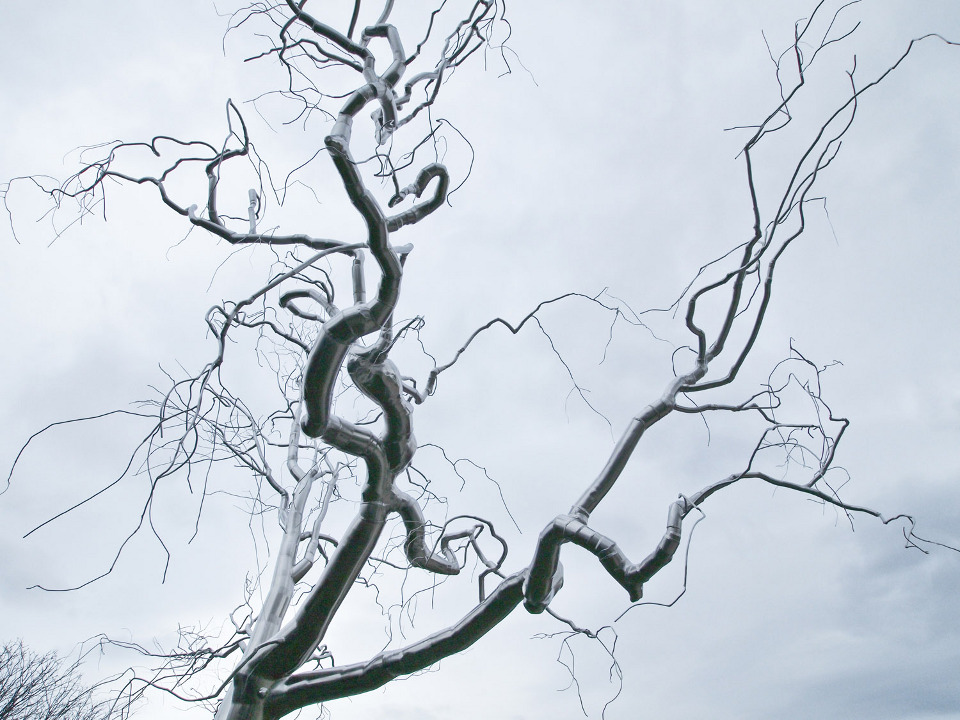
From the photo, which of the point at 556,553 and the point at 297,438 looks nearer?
the point at 556,553

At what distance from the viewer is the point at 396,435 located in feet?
11.3

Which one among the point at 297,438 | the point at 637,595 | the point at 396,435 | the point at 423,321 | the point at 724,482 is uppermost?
the point at 297,438

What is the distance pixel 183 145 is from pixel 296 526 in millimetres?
2374

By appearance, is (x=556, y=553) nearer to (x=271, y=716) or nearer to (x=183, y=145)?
(x=271, y=716)

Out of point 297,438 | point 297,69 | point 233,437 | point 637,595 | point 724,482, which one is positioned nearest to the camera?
point 637,595

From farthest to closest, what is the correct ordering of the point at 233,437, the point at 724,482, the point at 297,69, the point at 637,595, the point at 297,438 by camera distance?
the point at 297,438
the point at 233,437
the point at 297,69
the point at 724,482
the point at 637,595

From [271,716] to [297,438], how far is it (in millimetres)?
1896

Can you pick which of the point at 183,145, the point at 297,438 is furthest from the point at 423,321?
the point at 297,438

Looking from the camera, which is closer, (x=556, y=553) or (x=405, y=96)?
(x=556, y=553)

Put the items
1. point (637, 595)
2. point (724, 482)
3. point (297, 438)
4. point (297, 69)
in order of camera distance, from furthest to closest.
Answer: point (297, 438)
point (297, 69)
point (724, 482)
point (637, 595)

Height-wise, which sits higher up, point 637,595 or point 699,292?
point 699,292

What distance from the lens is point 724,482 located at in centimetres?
317

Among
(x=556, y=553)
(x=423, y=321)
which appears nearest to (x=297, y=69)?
(x=423, y=321)

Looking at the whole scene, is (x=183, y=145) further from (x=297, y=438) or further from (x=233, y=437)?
(x=297, y=438)
